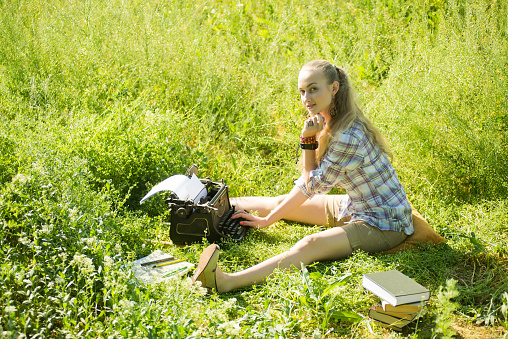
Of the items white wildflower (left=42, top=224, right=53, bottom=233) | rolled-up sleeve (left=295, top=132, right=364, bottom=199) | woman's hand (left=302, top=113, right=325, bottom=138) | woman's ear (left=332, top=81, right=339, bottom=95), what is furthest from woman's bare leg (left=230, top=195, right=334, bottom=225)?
white wildflower (left=42, top=224, right=53, bottom=233)

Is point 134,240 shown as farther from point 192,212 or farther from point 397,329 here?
point 397,329

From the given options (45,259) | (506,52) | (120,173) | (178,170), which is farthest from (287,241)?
(506,52)

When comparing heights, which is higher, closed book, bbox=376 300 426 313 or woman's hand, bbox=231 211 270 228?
woman's hand, bbox=231 211 270 228

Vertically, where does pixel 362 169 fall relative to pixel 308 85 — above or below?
below

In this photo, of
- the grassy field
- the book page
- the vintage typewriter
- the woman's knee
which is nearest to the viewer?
the grassy field

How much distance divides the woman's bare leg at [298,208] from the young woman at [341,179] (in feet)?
0.98

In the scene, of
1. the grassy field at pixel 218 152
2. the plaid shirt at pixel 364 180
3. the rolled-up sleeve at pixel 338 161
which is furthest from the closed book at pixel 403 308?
the rolled-up sleeve at pixel 338 161

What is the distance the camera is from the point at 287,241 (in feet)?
11.3

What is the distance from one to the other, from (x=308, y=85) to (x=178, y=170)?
4.37 ft

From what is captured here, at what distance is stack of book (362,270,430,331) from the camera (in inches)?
95.4

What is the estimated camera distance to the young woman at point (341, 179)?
9.62ft

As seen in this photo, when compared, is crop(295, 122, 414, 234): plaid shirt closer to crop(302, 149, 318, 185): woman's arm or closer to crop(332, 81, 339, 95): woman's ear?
→ crop(302, 149, 318, 185): woman's arm

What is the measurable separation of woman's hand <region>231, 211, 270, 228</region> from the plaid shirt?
438 millimetres

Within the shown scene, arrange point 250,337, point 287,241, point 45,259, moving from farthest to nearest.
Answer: point 287,241
point 45,259
point 250,337
